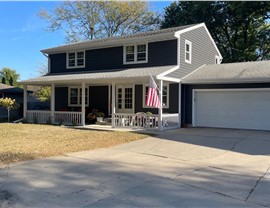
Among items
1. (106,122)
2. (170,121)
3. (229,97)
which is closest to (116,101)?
(106,122)

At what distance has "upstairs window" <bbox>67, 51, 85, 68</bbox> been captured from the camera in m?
21.4

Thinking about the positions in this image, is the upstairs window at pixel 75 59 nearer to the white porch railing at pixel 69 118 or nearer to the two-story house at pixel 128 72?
the two-story house at pixel 128 72

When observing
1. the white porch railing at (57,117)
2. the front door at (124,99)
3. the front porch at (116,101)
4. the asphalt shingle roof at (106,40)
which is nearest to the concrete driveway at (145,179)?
the front porch at (116,101)

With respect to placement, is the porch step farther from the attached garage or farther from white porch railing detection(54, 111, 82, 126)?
the attached garage

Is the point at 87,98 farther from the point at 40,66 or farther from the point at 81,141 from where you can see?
the point at 40,66

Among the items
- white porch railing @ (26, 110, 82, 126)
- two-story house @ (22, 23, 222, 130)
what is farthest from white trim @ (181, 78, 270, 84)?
white porch railing @ (26, 110, 82, 126)

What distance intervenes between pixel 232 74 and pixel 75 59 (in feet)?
35.8

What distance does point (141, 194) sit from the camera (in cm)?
555

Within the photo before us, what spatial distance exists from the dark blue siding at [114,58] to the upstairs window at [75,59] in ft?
1.06

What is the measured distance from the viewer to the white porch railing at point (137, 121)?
51.3 ft

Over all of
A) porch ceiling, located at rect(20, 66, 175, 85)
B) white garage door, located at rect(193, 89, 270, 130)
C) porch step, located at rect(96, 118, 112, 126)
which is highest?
porch ceiling, located at rect(20, 66, 175, 85)

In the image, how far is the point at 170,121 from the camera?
16.3m

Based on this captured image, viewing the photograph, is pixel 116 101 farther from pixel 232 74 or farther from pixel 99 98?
pixel 232 74

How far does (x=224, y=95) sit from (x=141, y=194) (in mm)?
12468
